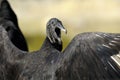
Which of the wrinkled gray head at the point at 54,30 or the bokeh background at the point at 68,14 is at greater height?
the wrinkled gray head at the point at 54,30

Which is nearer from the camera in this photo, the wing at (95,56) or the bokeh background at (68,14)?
the wing at (95,56)

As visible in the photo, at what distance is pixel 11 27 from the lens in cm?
1244

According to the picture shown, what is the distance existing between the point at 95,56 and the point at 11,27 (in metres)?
3.38

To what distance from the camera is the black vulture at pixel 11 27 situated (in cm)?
1238

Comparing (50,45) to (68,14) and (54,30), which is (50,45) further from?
(68,14)

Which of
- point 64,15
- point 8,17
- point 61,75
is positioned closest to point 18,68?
point 61,75

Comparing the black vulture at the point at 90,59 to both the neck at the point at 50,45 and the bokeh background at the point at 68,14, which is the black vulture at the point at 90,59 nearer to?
the neck at the point at 50,45

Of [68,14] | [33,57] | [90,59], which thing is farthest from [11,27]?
[68,14]

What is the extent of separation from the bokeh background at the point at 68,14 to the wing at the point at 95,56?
12.0 meters

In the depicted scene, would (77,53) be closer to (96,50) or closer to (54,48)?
(96,50)

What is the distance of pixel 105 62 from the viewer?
30.7 ft

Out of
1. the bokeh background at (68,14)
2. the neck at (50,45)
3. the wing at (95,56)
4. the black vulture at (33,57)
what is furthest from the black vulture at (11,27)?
the bokeh background at (68,14)

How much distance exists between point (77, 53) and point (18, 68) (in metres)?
1.43

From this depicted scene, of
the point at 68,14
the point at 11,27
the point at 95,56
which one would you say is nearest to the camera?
the point at 95,56
